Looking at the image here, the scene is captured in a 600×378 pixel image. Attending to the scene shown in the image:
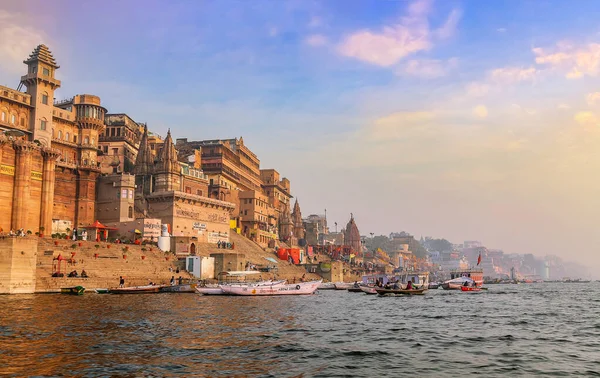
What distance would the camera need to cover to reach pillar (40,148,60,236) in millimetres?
66625

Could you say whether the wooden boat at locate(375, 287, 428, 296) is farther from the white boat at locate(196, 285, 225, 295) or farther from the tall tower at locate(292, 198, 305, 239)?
the tall tower at locate(292, 198, 305, 239)

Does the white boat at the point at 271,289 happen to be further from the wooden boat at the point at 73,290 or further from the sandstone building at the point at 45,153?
the sandstone building at the point at 45,153

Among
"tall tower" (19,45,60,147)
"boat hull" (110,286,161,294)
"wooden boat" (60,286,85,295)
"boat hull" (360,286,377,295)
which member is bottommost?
"boat hull" (360,286,377,295)

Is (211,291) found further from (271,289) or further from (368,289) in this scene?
(368,289)

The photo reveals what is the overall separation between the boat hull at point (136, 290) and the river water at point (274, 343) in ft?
45.5

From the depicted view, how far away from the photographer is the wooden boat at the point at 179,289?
2387 inches

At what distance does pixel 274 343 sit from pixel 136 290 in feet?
116

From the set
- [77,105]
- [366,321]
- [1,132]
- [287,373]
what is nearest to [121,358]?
A: [287,373]

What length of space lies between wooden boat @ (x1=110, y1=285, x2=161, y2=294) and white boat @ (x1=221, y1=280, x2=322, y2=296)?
7.49 meters

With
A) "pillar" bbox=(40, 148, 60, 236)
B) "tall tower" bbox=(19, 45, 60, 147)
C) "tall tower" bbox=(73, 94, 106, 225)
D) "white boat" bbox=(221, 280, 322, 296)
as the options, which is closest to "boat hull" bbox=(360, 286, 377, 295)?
"white boat" bbox=(221, 280, 322, 296)

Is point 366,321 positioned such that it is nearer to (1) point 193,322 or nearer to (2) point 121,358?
(1) point 193,322

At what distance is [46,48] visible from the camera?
7488 centimetres

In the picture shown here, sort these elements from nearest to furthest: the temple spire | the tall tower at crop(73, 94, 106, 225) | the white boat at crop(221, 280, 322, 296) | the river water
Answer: the river water < the white boat at crop(221, 280, 322, 296) < the tall tower at crop(73, 94, 106, 225) < the temple spire

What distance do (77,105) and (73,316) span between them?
202ft
